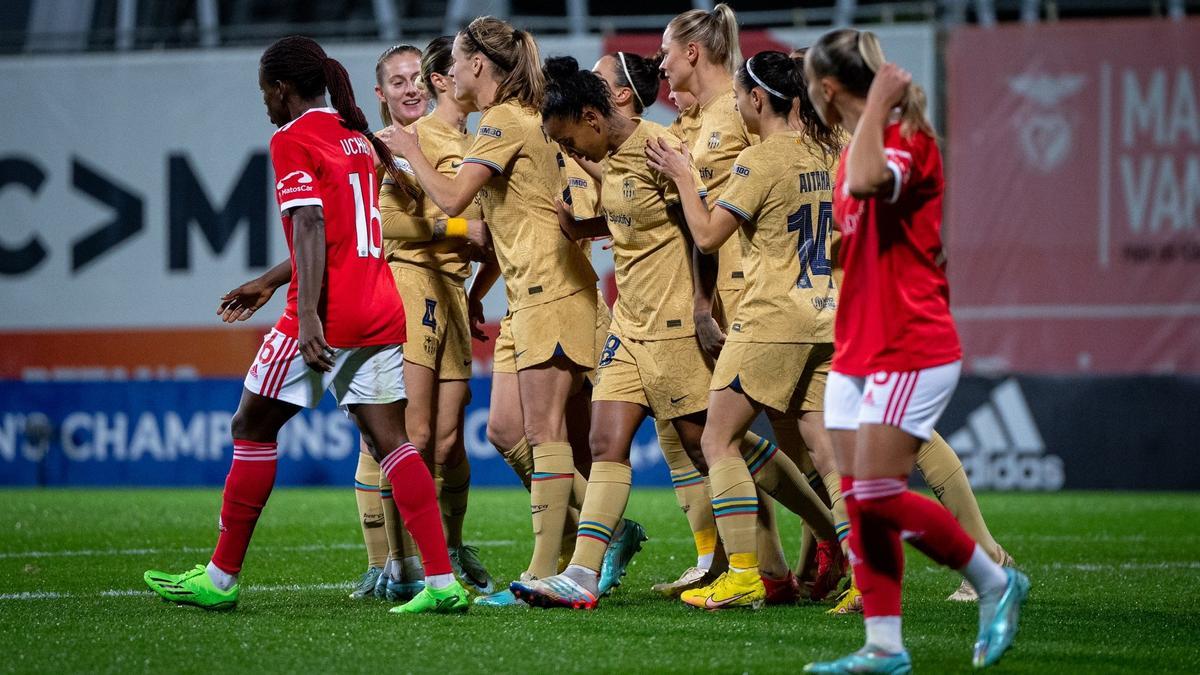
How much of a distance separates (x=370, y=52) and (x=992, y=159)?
7501mm

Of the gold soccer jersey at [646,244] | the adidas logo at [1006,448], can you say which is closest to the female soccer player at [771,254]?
the gold soccer jersey at [646,244]

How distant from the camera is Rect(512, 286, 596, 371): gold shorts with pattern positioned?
5969 mm

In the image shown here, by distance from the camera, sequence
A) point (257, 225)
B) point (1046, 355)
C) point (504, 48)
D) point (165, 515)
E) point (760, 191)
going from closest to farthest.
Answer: point (760, 191) < point (504, 48) < point (165, 515) < point (1046, 355) < point (257, 225)

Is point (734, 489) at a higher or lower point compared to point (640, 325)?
lower

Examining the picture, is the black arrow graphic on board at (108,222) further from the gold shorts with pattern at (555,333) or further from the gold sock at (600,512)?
the gold sock at (600,512)

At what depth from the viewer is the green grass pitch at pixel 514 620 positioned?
14.8 feet

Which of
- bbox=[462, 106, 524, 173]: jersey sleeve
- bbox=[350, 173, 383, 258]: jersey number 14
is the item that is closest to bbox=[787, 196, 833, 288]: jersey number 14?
bbox=[462, 106, 524, 173]: jersey sleeve

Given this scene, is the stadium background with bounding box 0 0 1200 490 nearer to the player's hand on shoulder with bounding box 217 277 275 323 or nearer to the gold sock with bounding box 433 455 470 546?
the gold sock with bounding box 433 455 470 546

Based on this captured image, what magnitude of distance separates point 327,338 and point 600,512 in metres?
1.27

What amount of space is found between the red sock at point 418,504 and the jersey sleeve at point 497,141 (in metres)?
1.24

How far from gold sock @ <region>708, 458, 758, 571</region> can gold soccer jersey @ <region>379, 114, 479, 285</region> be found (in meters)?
1.60

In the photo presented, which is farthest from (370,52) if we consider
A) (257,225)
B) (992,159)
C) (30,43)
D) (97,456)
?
(992,159)

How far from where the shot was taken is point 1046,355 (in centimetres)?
1703

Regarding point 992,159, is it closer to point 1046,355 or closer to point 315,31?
point 1046,355
